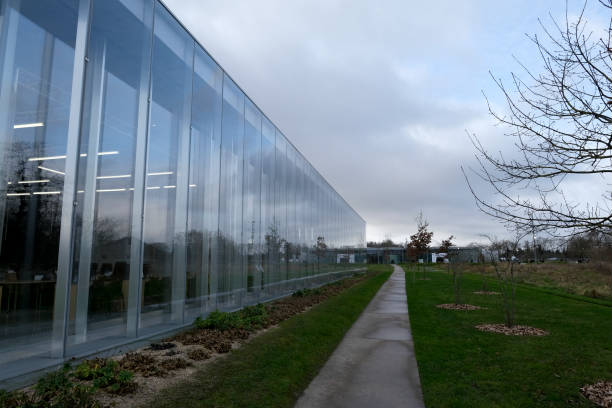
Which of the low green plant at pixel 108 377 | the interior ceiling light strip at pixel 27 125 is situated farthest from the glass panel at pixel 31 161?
the low green plant at pixel 108 377

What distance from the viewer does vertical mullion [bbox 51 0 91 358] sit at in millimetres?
6121

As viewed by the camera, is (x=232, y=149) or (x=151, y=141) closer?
(x=151, y=141)

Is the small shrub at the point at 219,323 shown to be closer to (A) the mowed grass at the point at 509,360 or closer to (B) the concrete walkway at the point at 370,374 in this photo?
(B) the concrete walkway at the point at 370,374

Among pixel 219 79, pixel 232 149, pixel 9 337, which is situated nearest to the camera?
pixel 9 337

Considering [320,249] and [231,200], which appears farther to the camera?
[320,249]

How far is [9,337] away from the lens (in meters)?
5.63

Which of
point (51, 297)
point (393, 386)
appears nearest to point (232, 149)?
point (51, 297)

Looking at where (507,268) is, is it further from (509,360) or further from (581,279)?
(581,279)

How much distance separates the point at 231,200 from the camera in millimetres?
12742

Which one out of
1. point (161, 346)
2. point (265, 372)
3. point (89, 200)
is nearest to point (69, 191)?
point (89, 200)

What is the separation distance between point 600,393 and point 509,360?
2.04 metres

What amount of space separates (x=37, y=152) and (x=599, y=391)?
29.0 ft

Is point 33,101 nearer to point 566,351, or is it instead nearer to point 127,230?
point 127,230

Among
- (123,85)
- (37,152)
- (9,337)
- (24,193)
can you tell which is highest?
(123,85)
